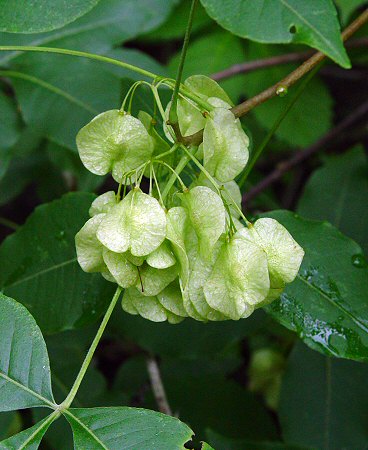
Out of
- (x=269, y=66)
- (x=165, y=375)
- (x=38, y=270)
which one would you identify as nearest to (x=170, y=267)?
(x=38, y=270)

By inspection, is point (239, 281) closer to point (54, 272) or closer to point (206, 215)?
point (206, 215)

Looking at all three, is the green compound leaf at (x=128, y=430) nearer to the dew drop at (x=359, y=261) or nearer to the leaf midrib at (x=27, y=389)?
the leaf midrib at (x=27, y=389)

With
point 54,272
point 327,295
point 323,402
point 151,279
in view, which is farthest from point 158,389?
point 151,279

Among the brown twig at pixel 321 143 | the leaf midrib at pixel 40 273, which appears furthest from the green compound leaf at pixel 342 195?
the leaf midrib at pixel 40 273

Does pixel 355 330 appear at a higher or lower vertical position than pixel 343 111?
higher

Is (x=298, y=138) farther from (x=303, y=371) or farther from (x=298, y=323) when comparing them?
(x=298, y=323)
